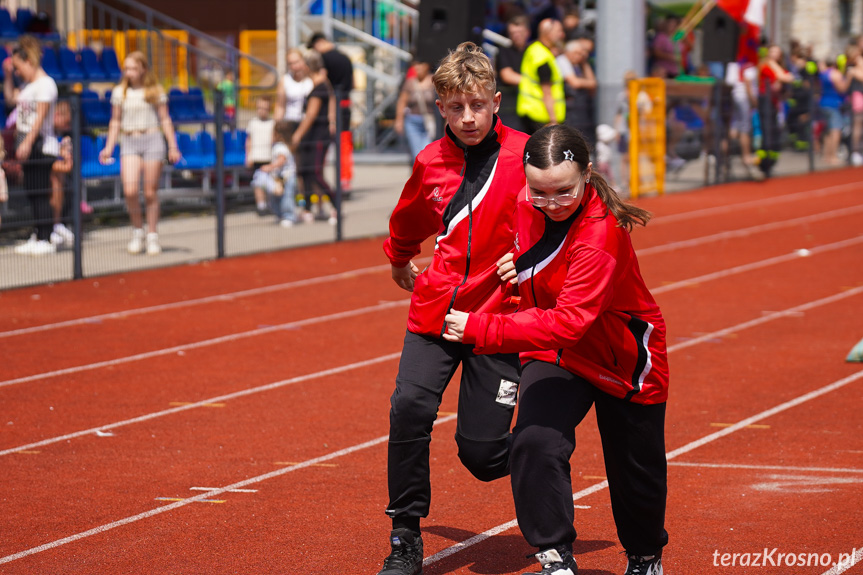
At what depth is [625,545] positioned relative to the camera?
4.48 m

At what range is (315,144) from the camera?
15344mm

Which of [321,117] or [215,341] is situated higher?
[321,117]

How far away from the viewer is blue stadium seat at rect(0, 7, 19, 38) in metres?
19.3

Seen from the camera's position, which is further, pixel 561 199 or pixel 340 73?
pixel 340 73

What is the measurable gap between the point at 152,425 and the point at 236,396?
2.55ft

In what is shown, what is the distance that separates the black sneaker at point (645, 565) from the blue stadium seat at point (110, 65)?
16.2 meters

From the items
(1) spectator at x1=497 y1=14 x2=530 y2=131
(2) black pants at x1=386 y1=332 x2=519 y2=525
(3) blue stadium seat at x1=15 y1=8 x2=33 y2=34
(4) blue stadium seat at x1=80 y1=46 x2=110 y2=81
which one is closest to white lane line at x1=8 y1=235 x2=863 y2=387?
(2) black pants at x1=386 y1=332 x2=519 y2=525

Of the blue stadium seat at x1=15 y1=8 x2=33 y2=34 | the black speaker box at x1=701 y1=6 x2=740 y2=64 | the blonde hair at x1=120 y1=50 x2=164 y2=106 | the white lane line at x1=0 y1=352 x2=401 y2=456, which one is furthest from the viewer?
the black speaker box at x1=701 y1=6 x2=740 y2=64

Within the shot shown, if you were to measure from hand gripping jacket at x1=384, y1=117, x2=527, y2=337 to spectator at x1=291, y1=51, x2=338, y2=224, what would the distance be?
10.5 metres

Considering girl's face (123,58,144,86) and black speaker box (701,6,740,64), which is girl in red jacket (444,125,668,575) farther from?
black speaker box (701,6,740,64)

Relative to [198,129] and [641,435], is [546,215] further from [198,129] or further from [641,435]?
[198,129]

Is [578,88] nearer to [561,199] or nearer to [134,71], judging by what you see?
[134,71]

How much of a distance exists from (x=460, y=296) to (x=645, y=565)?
3.79ft

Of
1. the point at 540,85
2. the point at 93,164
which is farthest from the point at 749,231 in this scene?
the point at 93,164
